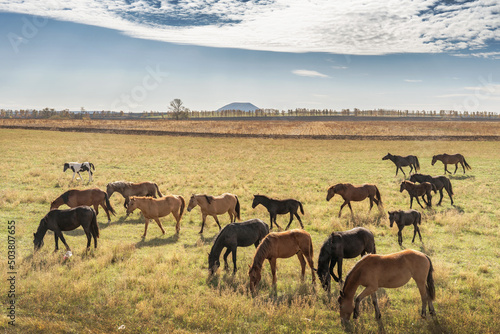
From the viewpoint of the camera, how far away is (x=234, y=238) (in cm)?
911

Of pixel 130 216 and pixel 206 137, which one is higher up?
pixel 206 137

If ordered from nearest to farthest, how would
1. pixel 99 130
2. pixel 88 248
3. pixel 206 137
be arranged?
pixel 88 248, pixel 206 137, pixel 99 130

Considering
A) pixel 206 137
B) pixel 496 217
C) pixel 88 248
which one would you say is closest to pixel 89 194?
pixel 88 248

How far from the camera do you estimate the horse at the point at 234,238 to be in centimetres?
892

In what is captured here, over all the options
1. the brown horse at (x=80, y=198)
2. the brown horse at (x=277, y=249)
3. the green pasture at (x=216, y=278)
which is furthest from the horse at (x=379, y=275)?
the brown horse at (x=80, y=198)

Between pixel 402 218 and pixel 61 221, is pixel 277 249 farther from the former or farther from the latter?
pixel 61 221

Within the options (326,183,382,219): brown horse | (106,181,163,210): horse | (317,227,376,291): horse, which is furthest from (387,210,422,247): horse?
(106,181,163,210): horse

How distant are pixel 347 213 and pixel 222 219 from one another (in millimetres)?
6234

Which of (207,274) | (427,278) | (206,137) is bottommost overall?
(207,274)

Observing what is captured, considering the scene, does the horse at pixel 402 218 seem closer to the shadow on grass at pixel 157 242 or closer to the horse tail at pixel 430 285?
the horse tail at pixel 430 285

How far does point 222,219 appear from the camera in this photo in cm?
1460

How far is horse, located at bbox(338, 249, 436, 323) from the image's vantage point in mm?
6422

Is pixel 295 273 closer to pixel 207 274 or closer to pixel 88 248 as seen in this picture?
pixel 207 274

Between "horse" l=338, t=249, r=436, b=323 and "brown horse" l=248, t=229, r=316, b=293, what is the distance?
1893 mm
